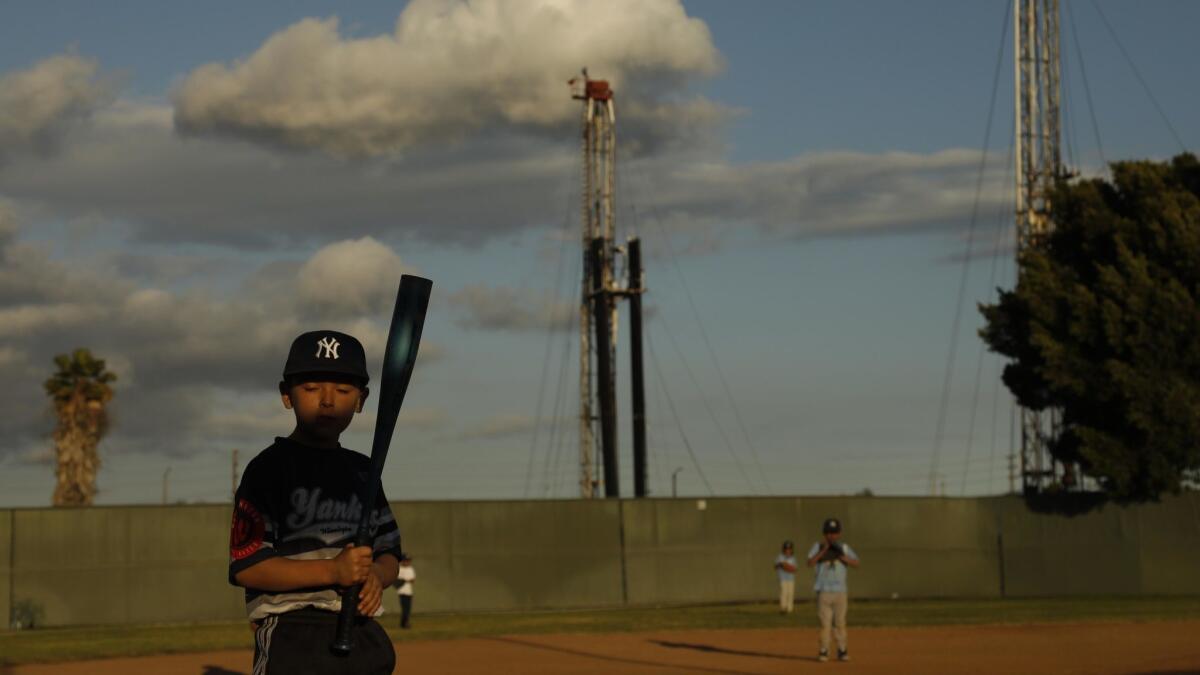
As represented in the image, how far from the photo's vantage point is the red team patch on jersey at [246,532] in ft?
16.8

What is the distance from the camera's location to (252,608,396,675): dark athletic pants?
16.8 ft

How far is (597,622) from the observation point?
1300 inches

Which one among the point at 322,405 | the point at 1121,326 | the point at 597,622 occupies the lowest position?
the point at 597,622

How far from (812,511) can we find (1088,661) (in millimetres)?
22080

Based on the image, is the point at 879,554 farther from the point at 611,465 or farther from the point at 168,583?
the point at 168,583

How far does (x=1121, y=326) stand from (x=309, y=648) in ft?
136

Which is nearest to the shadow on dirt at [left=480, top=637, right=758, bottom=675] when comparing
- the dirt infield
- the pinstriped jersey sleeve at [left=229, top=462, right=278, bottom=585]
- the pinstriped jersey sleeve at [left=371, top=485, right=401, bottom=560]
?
the dirt infield

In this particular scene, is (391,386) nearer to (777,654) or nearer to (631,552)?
(777,654)

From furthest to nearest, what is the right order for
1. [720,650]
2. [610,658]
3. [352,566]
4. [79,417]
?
1. [79,417]
2. [720,650]
3. [610,658]
4. [352,566]

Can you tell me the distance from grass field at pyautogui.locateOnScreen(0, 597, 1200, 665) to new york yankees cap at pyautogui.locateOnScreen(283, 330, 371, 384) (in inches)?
827

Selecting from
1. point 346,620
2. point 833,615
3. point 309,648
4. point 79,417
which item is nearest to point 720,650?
point 833,615

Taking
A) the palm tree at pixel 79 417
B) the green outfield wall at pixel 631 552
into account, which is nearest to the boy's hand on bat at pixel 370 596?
the green outfield wall at pixel 631 552

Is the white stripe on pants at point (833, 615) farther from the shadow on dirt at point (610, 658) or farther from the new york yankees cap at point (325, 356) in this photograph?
Answer: the new york yankees cap at point (325, 356)

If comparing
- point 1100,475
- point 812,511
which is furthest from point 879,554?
point 1100,475
